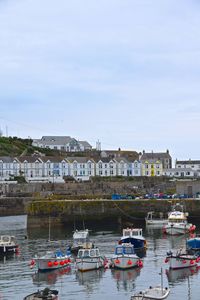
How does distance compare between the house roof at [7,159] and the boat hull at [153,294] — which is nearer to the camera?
the boat hull at [153,294]

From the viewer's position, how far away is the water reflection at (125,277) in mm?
35750

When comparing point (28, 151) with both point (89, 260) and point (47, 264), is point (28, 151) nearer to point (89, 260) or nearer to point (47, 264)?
point (47, 264)

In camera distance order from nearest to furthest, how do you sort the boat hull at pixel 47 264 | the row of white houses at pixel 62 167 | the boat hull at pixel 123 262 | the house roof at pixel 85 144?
the boat hull at pixel 123 262, the boat hull at pixel 47 264, the row of white houses at pixel 62 167, the house roof at pixel 85 144

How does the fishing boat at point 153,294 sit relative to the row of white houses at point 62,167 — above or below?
below

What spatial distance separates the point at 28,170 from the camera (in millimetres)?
134000

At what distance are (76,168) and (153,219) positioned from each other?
70.3 m

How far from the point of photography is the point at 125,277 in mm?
38188

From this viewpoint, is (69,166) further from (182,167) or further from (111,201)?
(111,201)

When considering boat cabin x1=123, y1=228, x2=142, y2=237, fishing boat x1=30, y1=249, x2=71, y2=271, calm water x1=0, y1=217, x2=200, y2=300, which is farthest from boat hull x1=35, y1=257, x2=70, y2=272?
boat cabin x1=123, y1=228, x2=142, y2=237

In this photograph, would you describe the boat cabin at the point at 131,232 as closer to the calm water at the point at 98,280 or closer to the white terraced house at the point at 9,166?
the calm water at the point at 98,280

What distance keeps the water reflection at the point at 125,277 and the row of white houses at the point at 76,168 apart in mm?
84922

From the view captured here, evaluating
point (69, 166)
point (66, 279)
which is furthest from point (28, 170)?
point (66, 279)

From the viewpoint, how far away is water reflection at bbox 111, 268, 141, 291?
117 feet

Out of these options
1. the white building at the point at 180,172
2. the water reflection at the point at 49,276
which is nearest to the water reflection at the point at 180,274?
the water reflection at the point at 49,276
